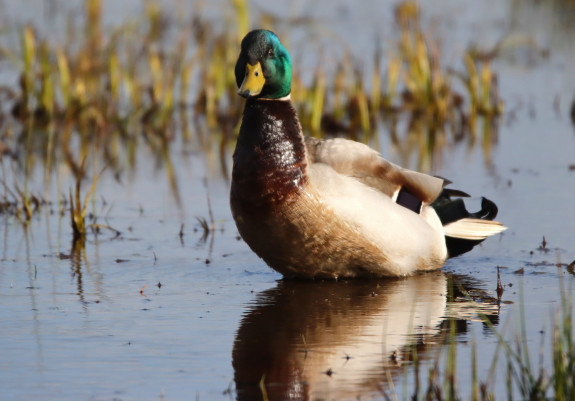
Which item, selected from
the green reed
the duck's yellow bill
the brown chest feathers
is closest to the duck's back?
the brown chest feathers

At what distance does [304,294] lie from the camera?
224 inches

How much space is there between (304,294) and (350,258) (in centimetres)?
30

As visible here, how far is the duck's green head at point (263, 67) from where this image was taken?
5683mm

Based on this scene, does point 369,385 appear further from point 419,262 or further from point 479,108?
point 479,108

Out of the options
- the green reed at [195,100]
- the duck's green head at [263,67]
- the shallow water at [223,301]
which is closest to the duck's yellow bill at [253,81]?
the duck's green head at [263,67]

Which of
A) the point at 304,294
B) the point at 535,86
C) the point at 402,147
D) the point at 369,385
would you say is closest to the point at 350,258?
the point at 304,294

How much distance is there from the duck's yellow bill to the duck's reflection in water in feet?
3.27

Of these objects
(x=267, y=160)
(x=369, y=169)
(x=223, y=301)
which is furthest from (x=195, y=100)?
(x=223, y=301)

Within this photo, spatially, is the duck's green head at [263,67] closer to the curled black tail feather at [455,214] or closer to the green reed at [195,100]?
the curled black tail feather at [455,214]

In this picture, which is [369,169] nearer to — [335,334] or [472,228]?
[472,228]

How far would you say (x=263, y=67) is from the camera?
5.72 meters

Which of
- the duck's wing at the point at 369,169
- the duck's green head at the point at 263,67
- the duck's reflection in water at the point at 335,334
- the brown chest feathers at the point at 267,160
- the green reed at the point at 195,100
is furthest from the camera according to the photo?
the green reed at the point at 195,100

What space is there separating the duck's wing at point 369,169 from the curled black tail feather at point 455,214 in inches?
6.7

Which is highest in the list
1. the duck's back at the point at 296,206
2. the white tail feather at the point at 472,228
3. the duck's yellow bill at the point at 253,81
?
the duck's yellow bill at the point at 253,81
